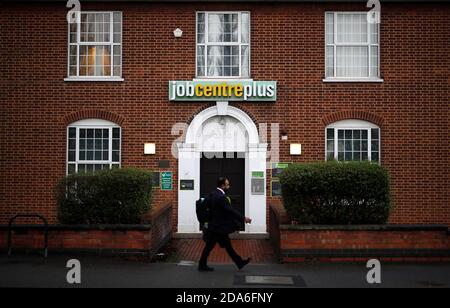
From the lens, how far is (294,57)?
16516mm

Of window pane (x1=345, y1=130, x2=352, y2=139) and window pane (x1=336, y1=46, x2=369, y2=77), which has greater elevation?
window pane (x1=336, y1=46, x2=369, y2=77)

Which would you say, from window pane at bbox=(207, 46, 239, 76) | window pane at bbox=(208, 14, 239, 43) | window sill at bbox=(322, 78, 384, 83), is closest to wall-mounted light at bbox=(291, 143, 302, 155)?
window sill at bbox=(322, 78, 384, 83)

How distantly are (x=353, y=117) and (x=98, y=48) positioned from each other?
742cm

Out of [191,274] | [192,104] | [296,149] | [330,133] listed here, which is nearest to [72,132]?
[192,104]

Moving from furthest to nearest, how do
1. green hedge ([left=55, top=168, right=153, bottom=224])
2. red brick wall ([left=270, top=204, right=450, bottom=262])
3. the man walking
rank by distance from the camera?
1. green hedge ([left=55, top=168, right=153, bottom=224])
2. red brick wall ([left=270, top=204, right=450, bottom=262])
3. the man walking

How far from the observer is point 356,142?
54.2 ft

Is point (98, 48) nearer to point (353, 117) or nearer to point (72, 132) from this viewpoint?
point (72, 132)

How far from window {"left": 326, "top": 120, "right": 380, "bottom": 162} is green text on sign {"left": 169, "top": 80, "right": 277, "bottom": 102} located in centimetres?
206

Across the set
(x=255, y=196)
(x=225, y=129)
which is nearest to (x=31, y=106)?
(x=225, y=129)

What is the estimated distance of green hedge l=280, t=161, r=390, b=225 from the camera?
1172 cm

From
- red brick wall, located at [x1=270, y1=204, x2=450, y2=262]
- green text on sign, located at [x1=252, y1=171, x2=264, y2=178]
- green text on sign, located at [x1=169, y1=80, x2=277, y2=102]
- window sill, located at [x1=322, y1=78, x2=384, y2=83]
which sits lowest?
red brick wall, located at [x1=270, y1=204, x2=450, y2=262]

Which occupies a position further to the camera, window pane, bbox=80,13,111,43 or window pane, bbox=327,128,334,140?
window pane, bbox=80,13,111,43

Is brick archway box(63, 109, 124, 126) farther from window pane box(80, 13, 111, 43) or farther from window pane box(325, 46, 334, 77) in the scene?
window pane box(325, 46, 334, 77)
